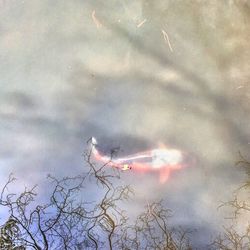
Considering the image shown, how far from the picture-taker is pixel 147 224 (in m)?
21.6

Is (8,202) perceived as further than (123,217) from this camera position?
No

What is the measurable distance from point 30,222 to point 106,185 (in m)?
3.70

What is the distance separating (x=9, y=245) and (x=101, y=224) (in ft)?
13.5

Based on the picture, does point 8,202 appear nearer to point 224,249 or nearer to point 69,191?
point 69,191

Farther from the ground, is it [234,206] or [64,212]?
[234,206]

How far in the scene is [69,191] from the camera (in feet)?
64.0

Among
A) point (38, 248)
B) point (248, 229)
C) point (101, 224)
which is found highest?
point (248, 229)

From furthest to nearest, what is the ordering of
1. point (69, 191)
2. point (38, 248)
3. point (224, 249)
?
point (224, 249)
point (69, 191)
point (38, 248)

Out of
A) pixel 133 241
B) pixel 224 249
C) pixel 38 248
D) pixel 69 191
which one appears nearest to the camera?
pixel 38 248

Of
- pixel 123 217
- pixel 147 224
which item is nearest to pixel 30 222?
pixel 123 217

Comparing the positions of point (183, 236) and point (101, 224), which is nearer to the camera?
point (101, 224)

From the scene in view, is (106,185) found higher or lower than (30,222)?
higher

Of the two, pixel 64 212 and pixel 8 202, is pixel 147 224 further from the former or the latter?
pixel 8 202

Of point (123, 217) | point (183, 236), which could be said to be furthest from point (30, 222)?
point (183, 236)
